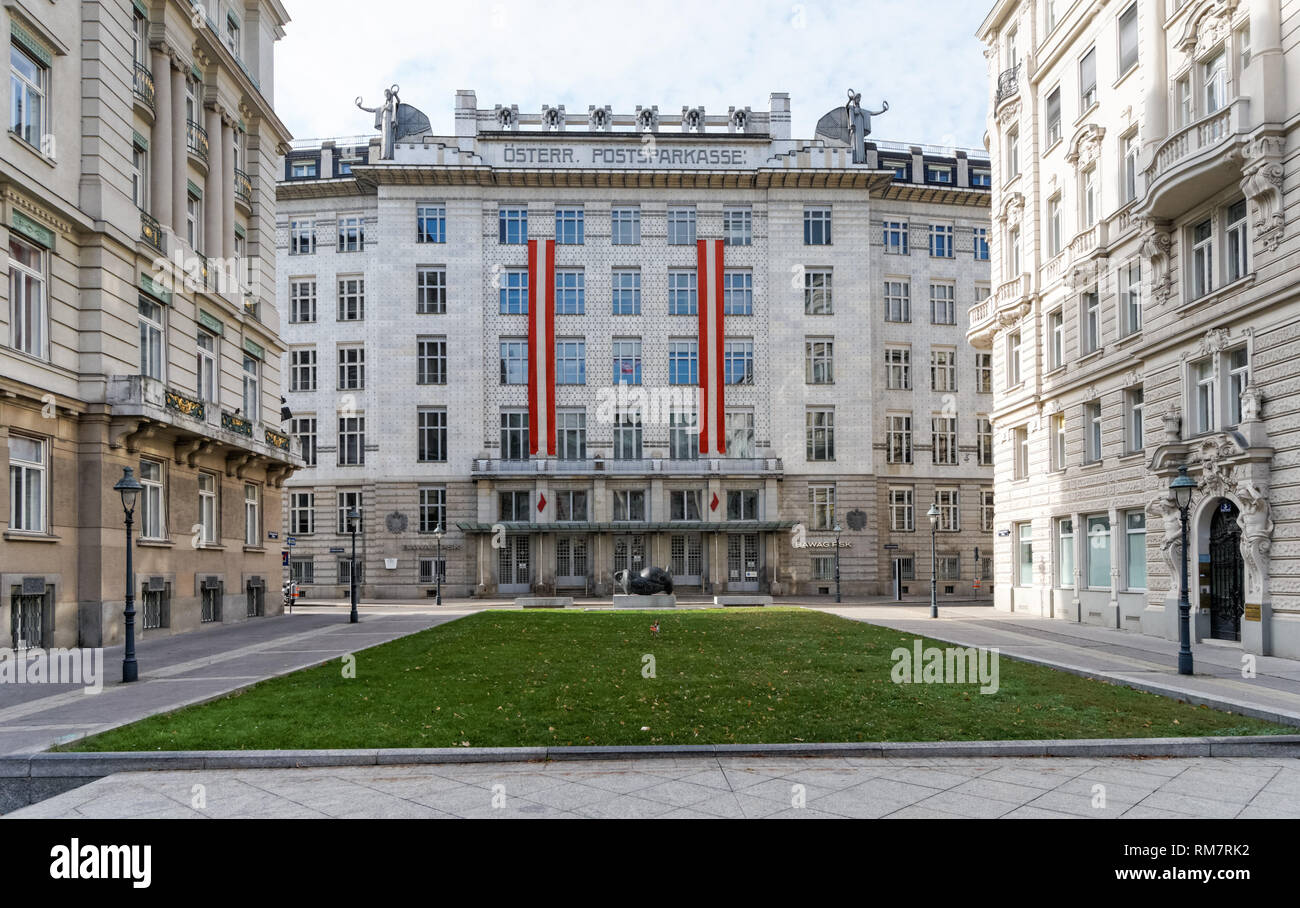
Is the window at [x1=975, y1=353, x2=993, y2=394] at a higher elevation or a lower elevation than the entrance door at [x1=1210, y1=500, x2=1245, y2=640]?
higher

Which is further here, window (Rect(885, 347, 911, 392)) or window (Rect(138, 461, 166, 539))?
window (Rect(885, 347, 911, 392))

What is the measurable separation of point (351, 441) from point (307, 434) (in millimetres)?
2794

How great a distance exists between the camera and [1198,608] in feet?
84.9

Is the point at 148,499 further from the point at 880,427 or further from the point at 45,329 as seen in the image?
the point at 880,427

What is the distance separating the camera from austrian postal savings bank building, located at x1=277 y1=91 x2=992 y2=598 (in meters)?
56.5

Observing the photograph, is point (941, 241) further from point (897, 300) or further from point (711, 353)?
point (711, 353)

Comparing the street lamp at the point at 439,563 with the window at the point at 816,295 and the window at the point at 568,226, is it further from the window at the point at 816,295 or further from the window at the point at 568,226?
the window at the point at 816,295

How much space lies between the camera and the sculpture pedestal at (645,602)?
139ft

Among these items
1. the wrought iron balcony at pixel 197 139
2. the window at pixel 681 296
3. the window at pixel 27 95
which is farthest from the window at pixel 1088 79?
the window at pixel 27 95

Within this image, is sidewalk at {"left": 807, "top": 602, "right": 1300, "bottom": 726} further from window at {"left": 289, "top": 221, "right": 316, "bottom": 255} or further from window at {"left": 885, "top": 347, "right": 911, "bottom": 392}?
window at {"left": 289, "top": 221, "right": 316, "bottom": 255}

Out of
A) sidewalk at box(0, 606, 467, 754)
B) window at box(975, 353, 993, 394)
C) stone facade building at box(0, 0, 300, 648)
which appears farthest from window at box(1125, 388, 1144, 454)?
window at box(975, 353, 993, 394)

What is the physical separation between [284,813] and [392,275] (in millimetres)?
52137

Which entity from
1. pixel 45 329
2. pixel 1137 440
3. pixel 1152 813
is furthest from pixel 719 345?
pixel 1152 813

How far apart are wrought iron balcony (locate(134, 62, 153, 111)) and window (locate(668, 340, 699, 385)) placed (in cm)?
3322
